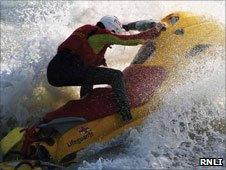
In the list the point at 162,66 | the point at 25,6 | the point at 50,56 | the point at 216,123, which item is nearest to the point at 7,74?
the point at 50,56

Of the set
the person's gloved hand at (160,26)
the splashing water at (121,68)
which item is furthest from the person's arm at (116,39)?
the splashing water at (121,68)

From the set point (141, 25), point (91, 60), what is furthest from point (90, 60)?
point (141, 25)

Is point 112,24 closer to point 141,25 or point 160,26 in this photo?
point 141,25

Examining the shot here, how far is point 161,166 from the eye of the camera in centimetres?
639

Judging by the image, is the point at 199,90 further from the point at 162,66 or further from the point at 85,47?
the point at 85,47

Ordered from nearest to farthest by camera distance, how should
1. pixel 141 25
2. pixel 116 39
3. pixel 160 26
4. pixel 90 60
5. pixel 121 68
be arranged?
pixel 116 39, pixel 90 60, pixel 160 26, pixel 141 25, pixel 121 68

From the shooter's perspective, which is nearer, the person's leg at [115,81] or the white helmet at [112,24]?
the person's leg at [115,81]

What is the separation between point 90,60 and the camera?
691 centimetres

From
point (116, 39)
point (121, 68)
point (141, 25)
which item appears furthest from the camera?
point (121, 68)

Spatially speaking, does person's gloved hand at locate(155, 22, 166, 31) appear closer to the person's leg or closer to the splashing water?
the splashing water

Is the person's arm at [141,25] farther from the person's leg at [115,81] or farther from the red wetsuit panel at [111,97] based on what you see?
the person's leg at [115,81]

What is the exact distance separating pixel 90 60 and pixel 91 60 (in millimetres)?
17

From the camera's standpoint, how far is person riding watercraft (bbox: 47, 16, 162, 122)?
22.2 feet

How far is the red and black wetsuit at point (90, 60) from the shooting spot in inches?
266
